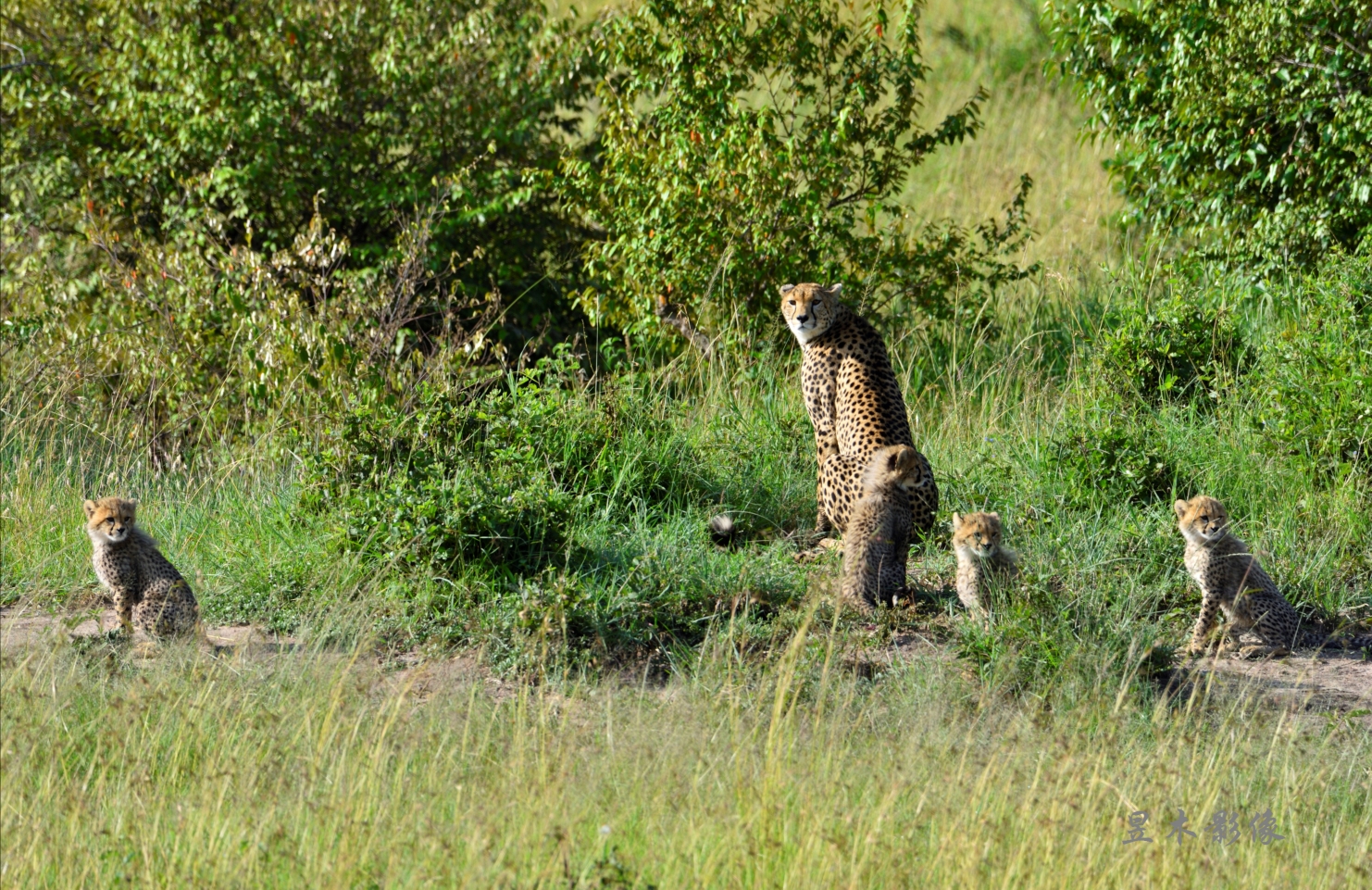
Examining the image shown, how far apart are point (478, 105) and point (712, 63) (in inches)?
82.1

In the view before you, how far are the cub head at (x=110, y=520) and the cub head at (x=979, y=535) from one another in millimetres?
2830

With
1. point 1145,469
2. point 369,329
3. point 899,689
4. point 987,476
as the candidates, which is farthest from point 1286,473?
point 369,329

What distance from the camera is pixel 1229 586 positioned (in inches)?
200

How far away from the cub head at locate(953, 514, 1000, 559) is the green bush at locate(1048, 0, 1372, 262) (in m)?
3.52

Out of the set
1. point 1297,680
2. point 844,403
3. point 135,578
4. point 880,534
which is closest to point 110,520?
point 135,578

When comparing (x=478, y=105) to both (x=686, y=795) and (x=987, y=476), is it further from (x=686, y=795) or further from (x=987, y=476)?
(x=686, y=795)

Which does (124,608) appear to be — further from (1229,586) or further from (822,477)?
(1229,586)

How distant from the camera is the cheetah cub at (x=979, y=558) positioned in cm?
498

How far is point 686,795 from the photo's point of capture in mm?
3666

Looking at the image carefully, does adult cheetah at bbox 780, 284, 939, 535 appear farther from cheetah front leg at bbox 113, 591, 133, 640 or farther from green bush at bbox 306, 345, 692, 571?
cheetah front leg at bbox 113, 591, 133, 640

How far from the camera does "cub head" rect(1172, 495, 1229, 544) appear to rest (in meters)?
5.04

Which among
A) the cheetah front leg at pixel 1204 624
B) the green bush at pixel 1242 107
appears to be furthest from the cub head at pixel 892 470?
the green bush at pixel 1242 107

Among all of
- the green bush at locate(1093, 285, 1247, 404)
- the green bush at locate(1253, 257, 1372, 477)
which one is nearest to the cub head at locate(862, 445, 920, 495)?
the green bush at locate(1253, 257, 1372, 477)

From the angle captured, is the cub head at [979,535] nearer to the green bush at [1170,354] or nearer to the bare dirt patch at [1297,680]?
the bare dirt patch at [1297,680]
